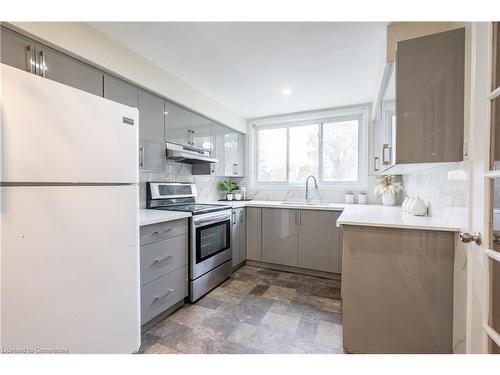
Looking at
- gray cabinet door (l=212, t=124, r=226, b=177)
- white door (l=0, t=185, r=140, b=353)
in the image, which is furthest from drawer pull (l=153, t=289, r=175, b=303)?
gray cabinet door (l=212, t=124, r=226, b=177)

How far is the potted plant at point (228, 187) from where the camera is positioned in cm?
352

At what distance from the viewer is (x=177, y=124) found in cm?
237

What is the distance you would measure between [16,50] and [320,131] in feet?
10.7

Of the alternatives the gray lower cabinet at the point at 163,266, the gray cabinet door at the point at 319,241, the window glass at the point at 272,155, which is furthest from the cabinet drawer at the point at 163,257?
the window glass at the point at 272,155

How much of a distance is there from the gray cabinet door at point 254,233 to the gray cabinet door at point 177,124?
128cm

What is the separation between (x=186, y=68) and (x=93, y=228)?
171 cm

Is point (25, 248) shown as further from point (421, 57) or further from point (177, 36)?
point (421, 57)

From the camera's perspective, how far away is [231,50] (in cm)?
179

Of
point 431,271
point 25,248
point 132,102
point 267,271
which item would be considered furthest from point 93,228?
point 267,271

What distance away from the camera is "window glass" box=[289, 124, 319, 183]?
11.3 feet

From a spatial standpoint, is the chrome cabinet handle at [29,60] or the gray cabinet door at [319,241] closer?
the chrome cabinet handle at [29,60]

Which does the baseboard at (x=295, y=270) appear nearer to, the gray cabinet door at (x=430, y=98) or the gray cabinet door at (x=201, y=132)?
the gray cabinet door at (x=201, y=132)

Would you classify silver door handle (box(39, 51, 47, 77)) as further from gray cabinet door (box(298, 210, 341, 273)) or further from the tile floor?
gray cabinet door (box(298, 210, 341, 273))
